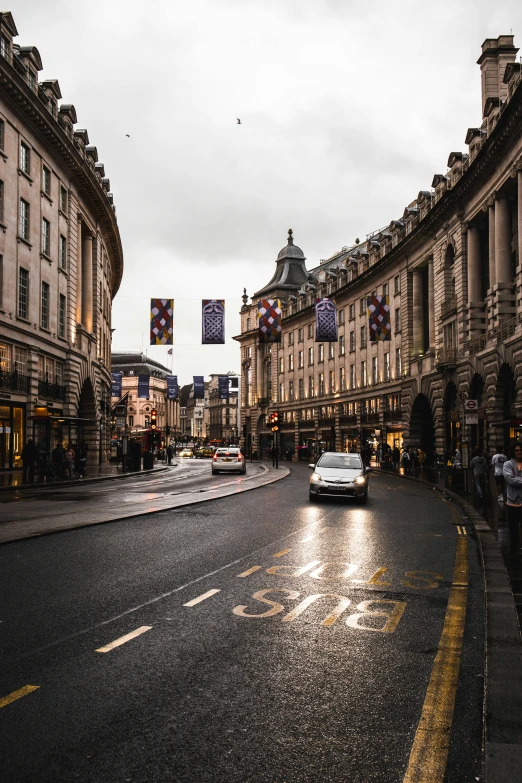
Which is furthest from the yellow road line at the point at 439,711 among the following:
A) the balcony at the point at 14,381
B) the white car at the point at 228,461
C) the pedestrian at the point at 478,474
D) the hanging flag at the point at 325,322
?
the white car at the point at 228,461

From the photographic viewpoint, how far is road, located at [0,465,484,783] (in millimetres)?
4051

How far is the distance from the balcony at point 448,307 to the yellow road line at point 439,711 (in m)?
39.3

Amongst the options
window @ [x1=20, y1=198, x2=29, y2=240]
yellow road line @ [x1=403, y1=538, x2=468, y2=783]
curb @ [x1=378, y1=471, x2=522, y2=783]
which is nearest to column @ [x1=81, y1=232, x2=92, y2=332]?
window @ [x1=20, y1=198, x2=29, y2=240]

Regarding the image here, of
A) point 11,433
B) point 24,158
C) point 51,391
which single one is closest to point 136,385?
point 51,391

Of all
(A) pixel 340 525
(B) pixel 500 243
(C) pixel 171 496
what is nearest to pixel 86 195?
(B) pixel 500 243

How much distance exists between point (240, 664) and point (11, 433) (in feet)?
109

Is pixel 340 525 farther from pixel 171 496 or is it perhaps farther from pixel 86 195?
pixel 86 195

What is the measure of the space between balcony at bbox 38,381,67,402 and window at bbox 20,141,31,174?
36.8 feet

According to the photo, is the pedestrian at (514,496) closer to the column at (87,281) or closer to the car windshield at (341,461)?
the car windshield at (341,461)

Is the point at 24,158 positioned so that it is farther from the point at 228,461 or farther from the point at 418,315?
the point at 418,315

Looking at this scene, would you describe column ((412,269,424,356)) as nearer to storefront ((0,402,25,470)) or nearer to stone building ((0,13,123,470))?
stone building ((0,13,123,470))

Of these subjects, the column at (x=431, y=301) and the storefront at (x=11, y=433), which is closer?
the storefront at (x=11, y=433)

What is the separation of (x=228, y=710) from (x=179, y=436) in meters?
194

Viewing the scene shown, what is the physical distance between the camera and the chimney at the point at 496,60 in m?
42.0
